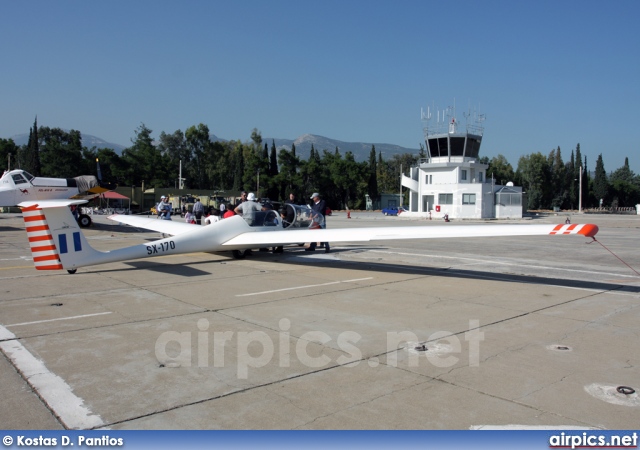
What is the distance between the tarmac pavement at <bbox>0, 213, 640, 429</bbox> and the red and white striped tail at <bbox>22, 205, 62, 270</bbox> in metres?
0.48

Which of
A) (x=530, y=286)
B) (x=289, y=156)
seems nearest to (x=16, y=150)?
(x=289, y=156)

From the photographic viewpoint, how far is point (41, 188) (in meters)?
24.3

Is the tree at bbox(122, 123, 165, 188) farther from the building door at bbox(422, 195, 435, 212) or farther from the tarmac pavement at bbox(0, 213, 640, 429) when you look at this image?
the tarmac pavement at bbox(0, 213, 640, 429)

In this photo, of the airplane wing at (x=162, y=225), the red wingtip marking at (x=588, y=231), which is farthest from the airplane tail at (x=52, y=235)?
the red wingtip marking at (x=588, y=231)

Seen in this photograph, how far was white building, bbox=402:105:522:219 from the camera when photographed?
178 ft

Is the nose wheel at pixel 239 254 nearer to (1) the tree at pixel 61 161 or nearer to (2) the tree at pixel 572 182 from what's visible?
(1) the tree at pixel 61 161

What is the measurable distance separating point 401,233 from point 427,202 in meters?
49.5

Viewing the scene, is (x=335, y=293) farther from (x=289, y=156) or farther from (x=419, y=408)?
(x=289, y=156)

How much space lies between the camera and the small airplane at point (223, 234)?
947 cm

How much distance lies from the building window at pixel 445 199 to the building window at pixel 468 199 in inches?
64.5

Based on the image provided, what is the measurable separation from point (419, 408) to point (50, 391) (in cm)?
329

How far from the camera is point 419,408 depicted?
13.3 feet

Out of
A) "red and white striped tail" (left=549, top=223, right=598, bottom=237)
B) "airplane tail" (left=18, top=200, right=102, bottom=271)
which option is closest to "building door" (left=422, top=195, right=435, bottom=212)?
"red and white striped tail" (left=549, top=223, right=598, bottom=237)

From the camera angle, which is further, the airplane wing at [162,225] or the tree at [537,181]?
the tree at [537,181]
